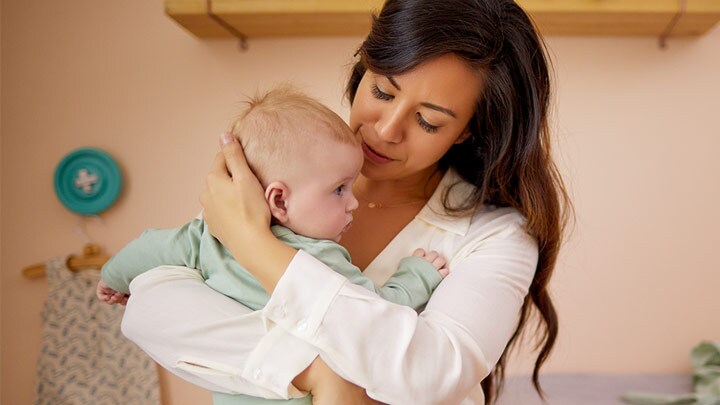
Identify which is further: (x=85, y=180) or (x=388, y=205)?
(x=85, y=180)

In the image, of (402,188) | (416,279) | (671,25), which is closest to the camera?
(416,279)

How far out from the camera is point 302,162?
1192 mm

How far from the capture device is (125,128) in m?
2.78

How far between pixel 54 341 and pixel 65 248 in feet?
1.20

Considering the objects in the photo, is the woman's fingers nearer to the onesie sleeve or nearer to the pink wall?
the onesie sleeve

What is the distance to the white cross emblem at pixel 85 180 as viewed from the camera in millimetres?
2746

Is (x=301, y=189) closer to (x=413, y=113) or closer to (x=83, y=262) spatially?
(x=413, y=113)

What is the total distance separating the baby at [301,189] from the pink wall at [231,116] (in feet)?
4.99

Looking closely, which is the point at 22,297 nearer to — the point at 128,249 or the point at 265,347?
the point at 128,249

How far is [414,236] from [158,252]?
0.50m

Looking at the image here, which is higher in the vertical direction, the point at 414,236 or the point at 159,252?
the point at 159,252

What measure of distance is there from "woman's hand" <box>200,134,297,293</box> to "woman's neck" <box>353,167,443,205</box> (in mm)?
438

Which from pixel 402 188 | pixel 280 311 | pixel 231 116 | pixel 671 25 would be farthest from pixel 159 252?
pixel 671 25

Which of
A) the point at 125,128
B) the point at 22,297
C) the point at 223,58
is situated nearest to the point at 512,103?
the point at 223,58
